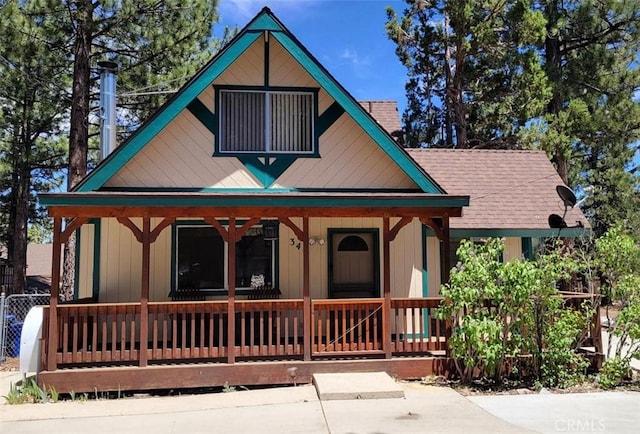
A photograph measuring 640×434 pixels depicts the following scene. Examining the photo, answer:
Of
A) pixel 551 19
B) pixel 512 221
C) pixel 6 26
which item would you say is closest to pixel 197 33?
pixel 6 26

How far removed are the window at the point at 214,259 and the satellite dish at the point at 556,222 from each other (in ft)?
18.9

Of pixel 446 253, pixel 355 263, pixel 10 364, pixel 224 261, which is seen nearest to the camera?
pixel 446 253

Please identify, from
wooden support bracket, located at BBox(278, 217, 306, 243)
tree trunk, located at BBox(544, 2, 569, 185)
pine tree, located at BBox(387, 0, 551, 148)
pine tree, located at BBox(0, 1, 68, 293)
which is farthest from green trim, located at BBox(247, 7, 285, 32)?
tree trunk, located at BBox(544, 2, 569, 185)

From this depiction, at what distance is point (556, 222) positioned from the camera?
10.6m

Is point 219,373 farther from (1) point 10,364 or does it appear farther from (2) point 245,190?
(1) point 10,364

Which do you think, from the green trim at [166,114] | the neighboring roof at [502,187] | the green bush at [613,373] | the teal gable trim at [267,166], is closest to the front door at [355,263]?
the teal gable trim at [267,166]

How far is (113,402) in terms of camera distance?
23.0 feet

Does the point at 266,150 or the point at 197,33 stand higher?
the point at 197,33

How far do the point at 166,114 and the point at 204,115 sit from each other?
2.61ft

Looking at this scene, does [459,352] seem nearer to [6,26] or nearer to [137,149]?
[137,149]

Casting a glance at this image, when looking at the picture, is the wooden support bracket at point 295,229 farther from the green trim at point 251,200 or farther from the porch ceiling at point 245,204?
the green trim at point 251,200

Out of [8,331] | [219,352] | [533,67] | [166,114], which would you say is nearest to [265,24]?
[166,114]

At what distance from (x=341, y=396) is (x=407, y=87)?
2021cm

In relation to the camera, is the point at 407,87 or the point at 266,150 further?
the point at 407,87
